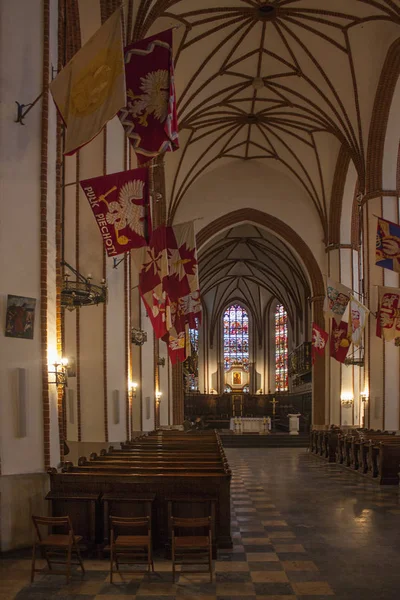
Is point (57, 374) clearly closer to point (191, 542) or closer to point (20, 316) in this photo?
point (20, 316)

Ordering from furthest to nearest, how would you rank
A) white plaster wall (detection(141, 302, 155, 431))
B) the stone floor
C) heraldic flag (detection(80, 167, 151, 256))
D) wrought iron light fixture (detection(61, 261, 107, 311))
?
white plaster wall (detection(141, 302, 155, 431)) → wrought iron light fixture (detection(61, 261, 107, 311)) → heraldic flag (detection(80, 167, 151, 256)) → the stone floor

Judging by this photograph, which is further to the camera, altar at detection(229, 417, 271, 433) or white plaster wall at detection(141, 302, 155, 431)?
altar at detection(229, 417, 271, 433)

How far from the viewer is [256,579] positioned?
788 cm

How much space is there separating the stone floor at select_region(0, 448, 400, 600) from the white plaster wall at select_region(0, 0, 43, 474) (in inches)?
66.4

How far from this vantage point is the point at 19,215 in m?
9.46

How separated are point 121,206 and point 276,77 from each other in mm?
17054

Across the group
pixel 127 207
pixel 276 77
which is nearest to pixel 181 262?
pixel 127 207

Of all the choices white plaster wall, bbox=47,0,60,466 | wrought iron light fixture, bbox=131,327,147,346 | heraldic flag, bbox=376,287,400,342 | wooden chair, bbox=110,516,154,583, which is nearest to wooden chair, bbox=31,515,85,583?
wooden chair, bbox=110,516,154,583

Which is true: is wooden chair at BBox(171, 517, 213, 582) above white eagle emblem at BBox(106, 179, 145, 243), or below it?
below

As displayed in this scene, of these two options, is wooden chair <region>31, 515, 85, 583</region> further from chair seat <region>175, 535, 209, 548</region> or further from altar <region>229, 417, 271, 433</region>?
altar <region>229, 417, 271, 433</region>

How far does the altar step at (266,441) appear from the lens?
112 feet

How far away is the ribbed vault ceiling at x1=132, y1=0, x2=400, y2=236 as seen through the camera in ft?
68.9

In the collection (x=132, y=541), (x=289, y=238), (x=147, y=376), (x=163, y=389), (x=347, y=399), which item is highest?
(x=289, y=238)

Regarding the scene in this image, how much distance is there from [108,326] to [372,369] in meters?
11.1
